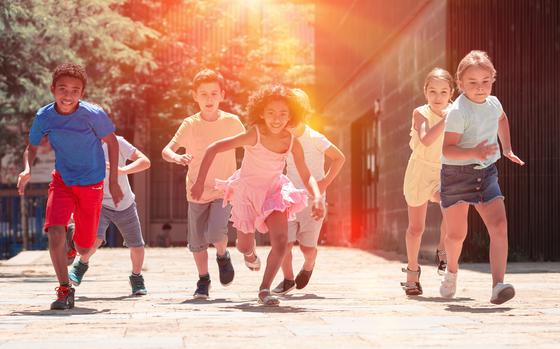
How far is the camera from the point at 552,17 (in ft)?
46.2

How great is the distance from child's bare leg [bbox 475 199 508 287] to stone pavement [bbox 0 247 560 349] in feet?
0.83

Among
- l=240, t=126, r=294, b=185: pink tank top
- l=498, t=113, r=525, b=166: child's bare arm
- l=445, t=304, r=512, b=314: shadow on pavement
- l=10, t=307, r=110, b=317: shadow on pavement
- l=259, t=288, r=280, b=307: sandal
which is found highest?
l=498, t=113, r=525, b=166: child's bare arm

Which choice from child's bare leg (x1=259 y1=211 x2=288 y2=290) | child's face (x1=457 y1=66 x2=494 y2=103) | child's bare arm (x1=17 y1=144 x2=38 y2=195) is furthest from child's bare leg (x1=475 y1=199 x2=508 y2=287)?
child's bare arm (x1=17 y1=144 x2=38 y2=195)

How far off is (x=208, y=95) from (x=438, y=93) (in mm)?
1666

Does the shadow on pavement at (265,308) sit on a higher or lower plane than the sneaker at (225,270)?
lower

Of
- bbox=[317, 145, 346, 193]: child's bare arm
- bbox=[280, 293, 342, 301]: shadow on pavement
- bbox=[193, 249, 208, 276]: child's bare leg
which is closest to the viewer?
bbox=[317, 145, 346, 193]: child's bare arm

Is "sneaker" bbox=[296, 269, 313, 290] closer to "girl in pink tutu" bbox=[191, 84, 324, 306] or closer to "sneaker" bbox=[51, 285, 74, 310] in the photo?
"girl in pink tutu" bbox=[191, 84, 324, 306]

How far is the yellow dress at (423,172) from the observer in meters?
8.49

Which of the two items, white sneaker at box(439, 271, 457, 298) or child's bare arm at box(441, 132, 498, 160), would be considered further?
white sneaker at box(439, 271, 457, 298)

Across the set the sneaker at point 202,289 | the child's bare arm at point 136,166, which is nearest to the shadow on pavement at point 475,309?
the sneaker at point 202,289

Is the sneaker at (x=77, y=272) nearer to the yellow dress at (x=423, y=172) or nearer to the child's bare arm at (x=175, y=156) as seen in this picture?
the child's bare arm at (x=175, y=156)

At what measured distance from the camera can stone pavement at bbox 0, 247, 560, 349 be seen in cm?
538

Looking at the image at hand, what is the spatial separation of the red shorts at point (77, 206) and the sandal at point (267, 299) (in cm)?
118

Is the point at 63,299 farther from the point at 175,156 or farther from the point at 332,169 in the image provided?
the point at 332,169
